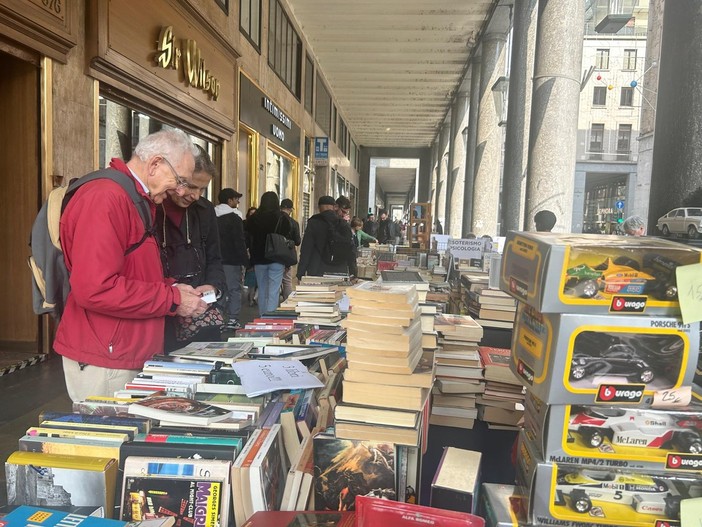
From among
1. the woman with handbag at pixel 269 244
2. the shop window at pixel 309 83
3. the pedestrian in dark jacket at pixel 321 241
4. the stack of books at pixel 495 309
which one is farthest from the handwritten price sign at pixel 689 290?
the shop window at pixel 309 83

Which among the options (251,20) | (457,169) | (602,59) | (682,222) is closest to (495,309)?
(682,222)

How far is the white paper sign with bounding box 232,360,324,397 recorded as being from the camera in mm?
1745

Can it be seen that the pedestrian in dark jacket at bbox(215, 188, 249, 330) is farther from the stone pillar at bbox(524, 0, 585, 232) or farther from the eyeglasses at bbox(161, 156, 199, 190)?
the eyeglasses at bbox(161, 156, 199, 190)

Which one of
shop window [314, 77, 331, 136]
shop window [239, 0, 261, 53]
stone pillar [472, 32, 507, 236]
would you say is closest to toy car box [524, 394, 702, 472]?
shop window [239, 0, 261, 53]

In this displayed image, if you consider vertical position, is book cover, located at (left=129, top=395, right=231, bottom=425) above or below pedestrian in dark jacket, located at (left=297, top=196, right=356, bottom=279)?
below

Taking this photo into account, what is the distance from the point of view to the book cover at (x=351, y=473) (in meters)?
1.38

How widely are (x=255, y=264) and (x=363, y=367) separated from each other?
5378mm

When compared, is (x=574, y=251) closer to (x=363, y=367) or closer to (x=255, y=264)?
(x=363, y=367)

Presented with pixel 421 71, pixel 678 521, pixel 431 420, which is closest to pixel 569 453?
pixel 678 521

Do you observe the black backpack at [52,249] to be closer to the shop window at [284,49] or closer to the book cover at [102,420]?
the book cover at [102,420]

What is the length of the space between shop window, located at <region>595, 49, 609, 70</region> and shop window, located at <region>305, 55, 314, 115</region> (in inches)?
921

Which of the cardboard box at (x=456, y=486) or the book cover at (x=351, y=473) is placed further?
the book cover at (x=351, y=473)

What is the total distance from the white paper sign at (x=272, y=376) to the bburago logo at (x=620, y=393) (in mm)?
953

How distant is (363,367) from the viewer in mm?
1447
